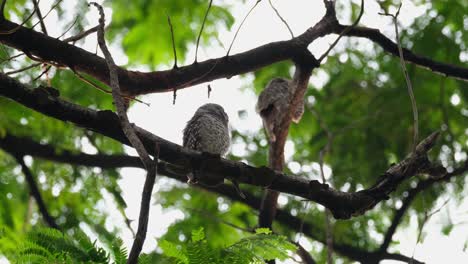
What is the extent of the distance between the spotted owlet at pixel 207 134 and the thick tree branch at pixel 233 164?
1786mm

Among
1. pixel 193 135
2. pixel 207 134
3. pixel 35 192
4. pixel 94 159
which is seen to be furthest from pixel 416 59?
pixel 35 192

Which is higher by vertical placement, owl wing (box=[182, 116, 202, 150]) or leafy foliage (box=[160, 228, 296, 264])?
owl wing (box=[182, 116, 202, 150])

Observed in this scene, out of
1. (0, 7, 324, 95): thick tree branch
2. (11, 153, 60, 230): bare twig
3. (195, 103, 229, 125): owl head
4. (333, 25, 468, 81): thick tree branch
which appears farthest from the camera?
(195, 103, 229, 125): owl head

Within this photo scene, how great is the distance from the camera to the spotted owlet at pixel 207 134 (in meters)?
5.48

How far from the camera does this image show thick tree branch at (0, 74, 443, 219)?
124 inches

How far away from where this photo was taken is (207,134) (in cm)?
550

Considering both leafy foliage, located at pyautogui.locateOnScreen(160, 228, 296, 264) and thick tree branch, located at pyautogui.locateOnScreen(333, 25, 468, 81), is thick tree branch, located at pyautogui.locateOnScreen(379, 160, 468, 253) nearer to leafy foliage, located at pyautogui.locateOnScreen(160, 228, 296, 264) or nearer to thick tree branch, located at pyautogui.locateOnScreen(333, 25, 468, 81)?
thick tree branch, located at pyautogui.locateOnScreen(333, 25, 468, 81)

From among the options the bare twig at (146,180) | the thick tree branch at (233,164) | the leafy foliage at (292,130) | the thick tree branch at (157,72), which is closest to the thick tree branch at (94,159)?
the leafy foliage at (292,130)

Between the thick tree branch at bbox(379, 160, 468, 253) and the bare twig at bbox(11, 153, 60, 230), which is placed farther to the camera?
the thick tree branch at bbox(379, 160, 468, 253)

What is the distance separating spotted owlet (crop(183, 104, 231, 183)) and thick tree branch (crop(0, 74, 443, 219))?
1786 millimetres

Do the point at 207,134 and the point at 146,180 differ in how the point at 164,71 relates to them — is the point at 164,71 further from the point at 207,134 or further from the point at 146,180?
the point at 207,134

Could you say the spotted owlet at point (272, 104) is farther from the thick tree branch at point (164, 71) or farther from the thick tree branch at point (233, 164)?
the thick tree branch at point (233, 164)

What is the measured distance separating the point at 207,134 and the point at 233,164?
1928mm

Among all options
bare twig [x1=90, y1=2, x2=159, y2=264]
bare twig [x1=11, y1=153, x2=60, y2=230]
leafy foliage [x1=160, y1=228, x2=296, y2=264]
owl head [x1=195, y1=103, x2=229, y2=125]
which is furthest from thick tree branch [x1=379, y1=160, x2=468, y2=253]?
bare twig [x1=90, y1=2, x2=159, y2=264]
